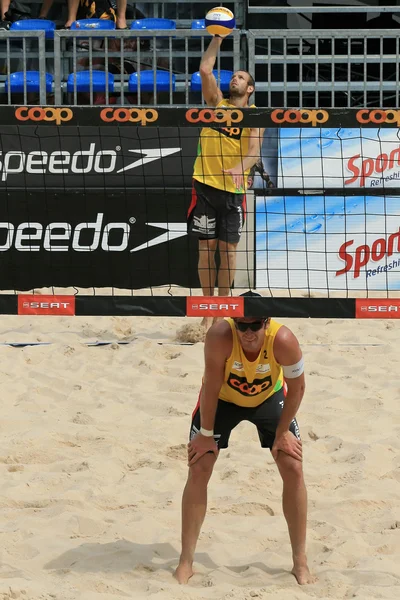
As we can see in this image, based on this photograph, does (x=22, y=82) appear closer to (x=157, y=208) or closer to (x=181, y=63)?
(x=181, y=63)

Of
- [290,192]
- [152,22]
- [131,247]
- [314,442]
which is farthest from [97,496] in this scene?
[152,22]

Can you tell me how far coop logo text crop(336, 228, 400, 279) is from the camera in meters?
8.25

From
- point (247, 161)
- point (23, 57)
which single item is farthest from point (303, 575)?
point (23, 57)

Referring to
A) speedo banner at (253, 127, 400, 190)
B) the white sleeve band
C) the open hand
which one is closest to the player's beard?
the open hand

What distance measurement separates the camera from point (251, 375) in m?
4.00

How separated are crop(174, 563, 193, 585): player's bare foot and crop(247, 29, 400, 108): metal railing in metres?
5.84

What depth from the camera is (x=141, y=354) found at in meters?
7.39

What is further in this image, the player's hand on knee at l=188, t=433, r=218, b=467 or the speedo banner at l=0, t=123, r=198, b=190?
the speedo banner at l=0, t=123, r=198, b=190

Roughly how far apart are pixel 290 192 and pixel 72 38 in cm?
300

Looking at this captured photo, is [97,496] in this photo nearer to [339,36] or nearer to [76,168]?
[76,168]

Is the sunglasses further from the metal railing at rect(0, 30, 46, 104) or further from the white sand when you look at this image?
the metal railing at rect(0, 30, 46, 104)

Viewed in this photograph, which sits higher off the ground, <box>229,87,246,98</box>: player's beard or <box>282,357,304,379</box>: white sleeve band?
<box>229,87,246,98</box>: player's beard

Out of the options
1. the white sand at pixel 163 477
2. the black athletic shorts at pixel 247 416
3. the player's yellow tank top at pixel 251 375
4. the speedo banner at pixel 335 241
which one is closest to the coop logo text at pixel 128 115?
the player's yellow tank top at pixel 251 375

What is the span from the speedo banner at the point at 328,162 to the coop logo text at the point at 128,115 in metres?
3.66
